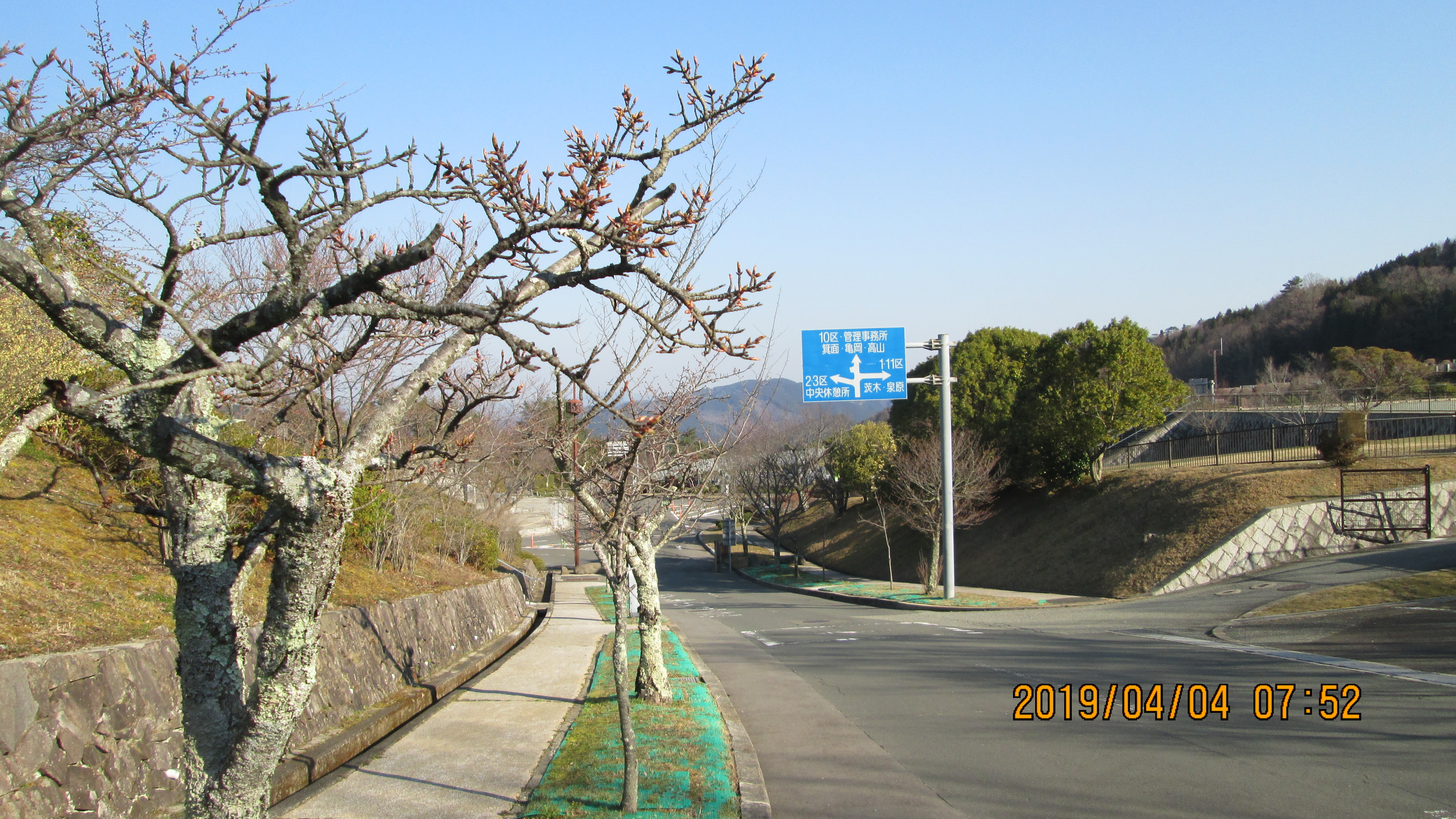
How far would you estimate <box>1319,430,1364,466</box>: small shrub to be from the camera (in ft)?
74.8

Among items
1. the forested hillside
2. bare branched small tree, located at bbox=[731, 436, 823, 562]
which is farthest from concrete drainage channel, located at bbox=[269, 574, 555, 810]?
the forested hillside

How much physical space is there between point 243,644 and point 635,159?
2828 mm

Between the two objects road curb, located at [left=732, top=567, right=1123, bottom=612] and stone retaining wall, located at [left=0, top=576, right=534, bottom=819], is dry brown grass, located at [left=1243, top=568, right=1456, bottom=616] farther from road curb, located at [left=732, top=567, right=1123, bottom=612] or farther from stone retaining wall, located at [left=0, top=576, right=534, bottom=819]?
stone retaining wall, located at [left=0, top=576, right=534, bottom=819]

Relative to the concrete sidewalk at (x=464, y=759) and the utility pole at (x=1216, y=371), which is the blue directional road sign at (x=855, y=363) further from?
the utility pole at (x=1216, y=371)

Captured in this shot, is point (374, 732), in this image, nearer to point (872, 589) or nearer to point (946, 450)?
point (946, 450)

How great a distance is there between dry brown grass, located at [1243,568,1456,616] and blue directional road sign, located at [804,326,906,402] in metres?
8.14

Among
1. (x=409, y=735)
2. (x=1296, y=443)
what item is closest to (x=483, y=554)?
(x=409, y=735)

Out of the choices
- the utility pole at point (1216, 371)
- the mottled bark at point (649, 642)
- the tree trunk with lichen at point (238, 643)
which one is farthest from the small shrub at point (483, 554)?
the utility pole at point (1216, 371)

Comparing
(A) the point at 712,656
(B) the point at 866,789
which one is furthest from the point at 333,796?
(A) the point at 712,656

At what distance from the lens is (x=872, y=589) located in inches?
1164

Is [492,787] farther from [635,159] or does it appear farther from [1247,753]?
[1247,753]

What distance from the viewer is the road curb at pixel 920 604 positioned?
21016mm

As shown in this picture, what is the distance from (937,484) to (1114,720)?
20.4 m

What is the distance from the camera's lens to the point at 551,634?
17.5 meters
